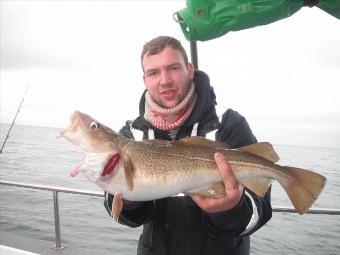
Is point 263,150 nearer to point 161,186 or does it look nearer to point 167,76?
point 161,186

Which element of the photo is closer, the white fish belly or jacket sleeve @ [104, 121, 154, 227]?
the white fish belly

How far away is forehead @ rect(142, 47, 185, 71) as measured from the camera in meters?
3.13

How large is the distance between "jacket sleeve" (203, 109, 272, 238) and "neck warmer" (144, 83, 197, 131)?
351mm

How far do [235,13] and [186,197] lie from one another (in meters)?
1.57

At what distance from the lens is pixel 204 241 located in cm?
296

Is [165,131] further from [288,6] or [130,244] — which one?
[130,244]

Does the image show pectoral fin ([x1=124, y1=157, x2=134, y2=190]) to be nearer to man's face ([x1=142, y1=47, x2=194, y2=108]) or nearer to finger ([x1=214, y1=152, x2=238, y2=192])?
finger ([x1=214, y1=152, x2=238, y2=192])

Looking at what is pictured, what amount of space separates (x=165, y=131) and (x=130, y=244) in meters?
10.3

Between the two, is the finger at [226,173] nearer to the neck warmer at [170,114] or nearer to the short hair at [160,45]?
the neck warmer at [170,114]

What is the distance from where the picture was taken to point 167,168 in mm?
2680

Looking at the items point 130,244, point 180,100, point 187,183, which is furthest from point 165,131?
point 130,244

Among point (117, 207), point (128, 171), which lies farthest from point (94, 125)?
point (117, 207)

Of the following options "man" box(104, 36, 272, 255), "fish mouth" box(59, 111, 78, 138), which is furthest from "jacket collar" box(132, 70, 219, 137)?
"fish mouth" box(59, 111, 78, 138)

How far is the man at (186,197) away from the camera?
2.73m
